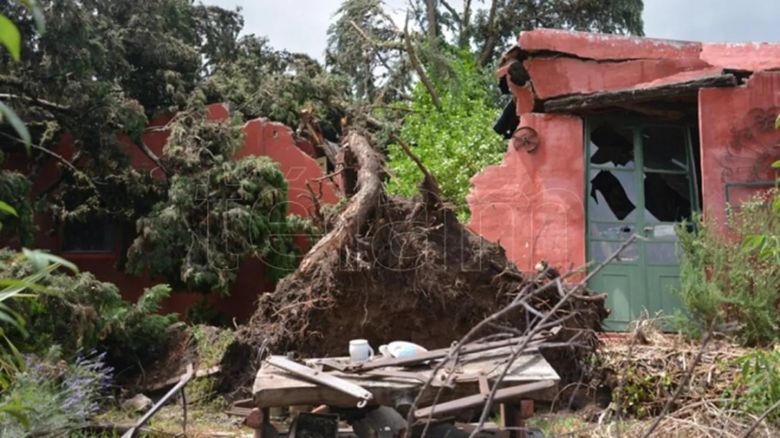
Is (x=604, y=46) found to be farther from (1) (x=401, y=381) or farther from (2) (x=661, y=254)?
(1) (x=401, y=381)

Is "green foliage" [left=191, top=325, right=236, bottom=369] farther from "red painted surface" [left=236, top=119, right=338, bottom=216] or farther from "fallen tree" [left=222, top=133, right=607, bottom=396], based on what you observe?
"red painted surface" [left=236, top=119, right=338, bottom=216]

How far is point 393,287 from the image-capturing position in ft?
27.5

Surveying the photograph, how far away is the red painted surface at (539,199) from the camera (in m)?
9.99

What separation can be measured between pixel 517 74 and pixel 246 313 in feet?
18.9

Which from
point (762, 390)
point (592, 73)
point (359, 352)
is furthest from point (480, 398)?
point (592, 73)

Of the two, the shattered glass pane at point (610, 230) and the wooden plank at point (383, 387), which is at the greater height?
the shattered glass pane at point (610, 230)

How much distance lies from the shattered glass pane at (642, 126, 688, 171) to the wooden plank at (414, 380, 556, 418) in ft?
20.6

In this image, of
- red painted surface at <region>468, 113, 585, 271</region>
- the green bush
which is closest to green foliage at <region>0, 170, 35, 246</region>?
the green bush

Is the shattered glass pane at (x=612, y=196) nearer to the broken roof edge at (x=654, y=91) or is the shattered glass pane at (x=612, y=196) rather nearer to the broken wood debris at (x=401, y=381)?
the broken roof edge at (x=654, y=91)

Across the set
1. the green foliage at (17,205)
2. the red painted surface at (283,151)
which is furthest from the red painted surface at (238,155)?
the green foliage at (17,205)

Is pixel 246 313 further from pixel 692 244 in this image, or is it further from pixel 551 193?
pixel 692 244

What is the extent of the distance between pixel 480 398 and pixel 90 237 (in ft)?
35.8

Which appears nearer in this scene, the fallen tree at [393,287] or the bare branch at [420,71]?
the fallen tree at [393,287]

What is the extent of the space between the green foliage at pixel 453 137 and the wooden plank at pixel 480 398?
277 inches
